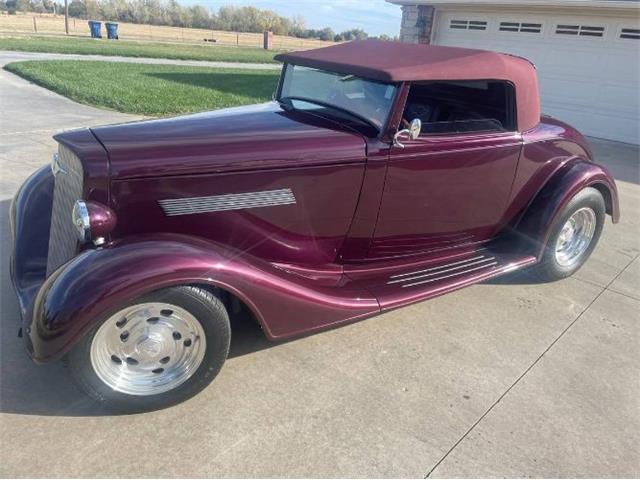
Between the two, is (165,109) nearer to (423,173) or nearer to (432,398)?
(423,173)

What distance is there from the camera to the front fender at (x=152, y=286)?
2.19 metres

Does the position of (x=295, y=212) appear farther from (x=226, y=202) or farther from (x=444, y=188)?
(x=444, y=188)

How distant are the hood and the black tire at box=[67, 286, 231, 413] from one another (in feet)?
2.07

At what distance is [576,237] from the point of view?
432 centimetres

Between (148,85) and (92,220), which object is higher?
(92,220)

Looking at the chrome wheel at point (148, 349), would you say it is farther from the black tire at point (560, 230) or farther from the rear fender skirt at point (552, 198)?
the black tire at point (560, 230)

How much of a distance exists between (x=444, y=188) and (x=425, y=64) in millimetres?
797

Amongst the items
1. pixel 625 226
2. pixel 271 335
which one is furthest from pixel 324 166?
pixel 625 226

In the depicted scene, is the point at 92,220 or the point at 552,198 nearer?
the point at 92,220

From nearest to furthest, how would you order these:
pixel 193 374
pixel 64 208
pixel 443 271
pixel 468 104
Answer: pixel 193 374, pixel 64 208, pixel 443 271, pixel 468 104

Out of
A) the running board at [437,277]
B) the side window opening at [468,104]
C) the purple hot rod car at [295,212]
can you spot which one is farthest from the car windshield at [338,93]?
the running board at [437,277]

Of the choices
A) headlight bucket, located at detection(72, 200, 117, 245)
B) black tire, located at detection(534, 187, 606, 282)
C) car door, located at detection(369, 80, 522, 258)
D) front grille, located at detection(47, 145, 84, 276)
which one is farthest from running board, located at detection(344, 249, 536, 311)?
front grille, located at detection(47, 145, 84, 276)

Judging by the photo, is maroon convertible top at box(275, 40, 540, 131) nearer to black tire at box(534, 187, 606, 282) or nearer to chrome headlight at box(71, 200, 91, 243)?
black tire at box(534, 187, 606, 282)

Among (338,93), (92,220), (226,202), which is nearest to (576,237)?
(338,93)
